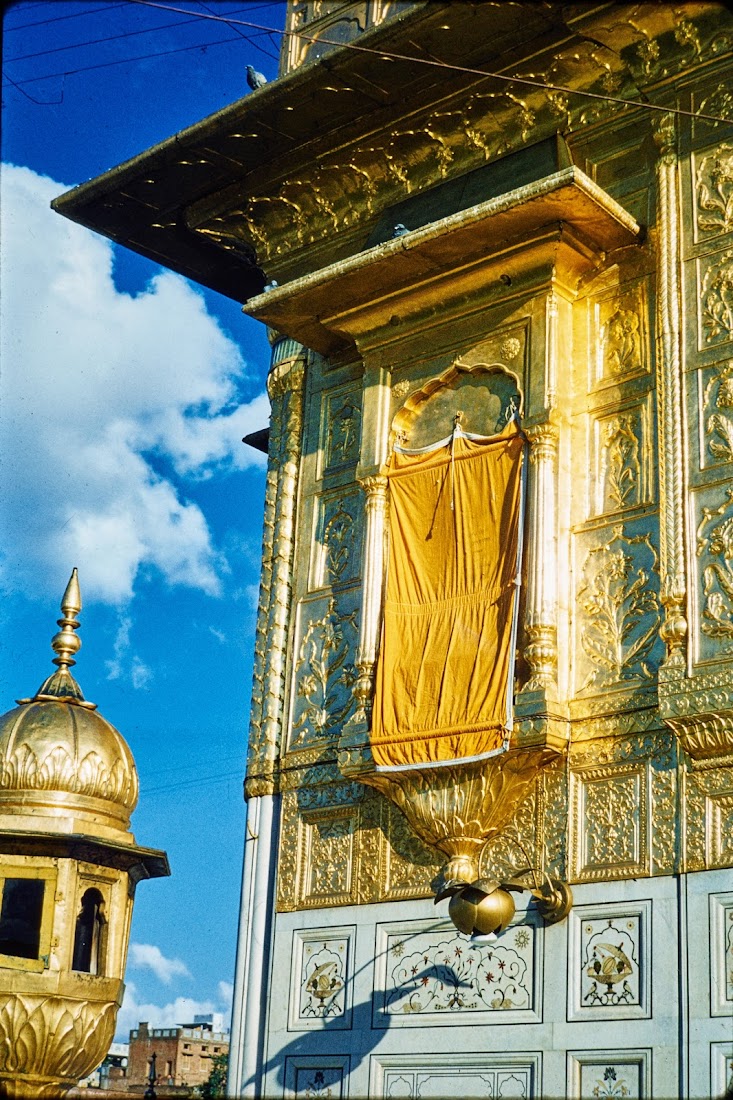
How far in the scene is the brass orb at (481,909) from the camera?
9961 millimetres

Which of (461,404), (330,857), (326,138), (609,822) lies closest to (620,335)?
(461,404)

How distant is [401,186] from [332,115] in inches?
31.2

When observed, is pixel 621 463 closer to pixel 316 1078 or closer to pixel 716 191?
pixel 716 191

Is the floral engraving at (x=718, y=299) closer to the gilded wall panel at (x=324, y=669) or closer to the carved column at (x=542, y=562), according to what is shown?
the carved column at (x=542, y=562)

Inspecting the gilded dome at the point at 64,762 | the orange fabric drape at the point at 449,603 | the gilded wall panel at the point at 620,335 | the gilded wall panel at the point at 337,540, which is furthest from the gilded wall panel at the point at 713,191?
the gilded dome at the point at 64,762

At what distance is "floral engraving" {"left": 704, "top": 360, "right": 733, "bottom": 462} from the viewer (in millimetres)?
10438

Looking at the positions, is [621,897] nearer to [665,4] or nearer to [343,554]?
[343,554]

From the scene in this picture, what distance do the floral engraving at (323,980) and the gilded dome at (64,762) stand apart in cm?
207

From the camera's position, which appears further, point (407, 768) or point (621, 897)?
point (407, 768)

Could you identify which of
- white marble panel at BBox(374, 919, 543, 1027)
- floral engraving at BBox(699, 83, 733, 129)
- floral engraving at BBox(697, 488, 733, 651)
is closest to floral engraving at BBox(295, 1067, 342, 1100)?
white marble panel at BBox(374, 919, 543, 1027)

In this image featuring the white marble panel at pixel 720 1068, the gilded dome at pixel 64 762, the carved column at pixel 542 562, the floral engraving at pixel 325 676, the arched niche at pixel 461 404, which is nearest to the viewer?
the white marble panel at pixel 720 1068

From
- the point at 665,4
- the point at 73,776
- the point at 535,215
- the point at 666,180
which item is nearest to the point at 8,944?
the point at 73,776

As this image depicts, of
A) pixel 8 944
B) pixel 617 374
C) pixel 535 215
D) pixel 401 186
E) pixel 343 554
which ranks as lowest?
pixel 8 944

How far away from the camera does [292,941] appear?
11.8m
